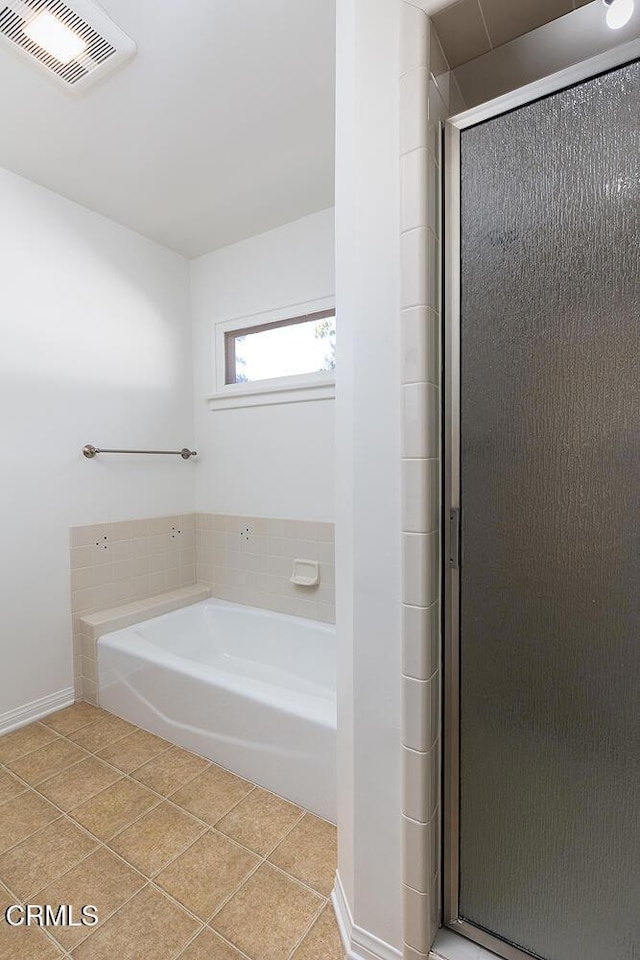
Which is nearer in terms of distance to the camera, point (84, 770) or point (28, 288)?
point (84, 770)

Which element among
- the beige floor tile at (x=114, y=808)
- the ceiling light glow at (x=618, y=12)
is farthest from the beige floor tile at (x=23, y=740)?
the ceiling light glow at (x=618, y=12)

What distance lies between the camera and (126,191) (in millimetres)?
2316

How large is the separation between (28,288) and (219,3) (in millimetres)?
1525

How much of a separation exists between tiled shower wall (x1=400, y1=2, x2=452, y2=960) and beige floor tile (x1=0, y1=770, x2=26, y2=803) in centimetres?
156

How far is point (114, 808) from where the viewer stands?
1.66m

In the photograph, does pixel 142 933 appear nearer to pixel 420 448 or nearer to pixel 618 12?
pixel 420 448

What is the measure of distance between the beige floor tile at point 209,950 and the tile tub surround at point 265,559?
1.45 metres

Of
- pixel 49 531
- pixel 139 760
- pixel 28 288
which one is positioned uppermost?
pixel 28 288

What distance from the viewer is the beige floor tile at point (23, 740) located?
1996 mm

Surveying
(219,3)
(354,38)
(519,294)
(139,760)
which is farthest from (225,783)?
(219,3)

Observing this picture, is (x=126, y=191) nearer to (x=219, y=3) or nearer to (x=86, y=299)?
(x=86, y=299)

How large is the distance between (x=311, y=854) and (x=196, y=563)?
6.45ft

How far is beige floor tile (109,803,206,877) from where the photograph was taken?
1426mm

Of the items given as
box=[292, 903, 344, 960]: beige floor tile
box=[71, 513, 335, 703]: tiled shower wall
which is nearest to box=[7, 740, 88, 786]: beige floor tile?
box=[71, 513, 335, 703]: tiled shower wall
